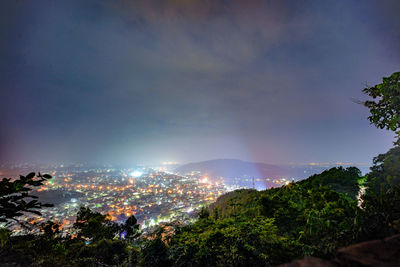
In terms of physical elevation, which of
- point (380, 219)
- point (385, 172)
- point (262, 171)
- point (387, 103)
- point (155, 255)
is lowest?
point (262, 171)

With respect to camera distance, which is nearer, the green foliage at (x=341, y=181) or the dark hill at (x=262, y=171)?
the green foliage at (x=341, y=181)

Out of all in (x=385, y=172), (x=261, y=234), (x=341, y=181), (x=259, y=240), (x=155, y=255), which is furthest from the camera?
(x=341, y=181)

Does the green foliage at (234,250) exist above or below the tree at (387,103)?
below

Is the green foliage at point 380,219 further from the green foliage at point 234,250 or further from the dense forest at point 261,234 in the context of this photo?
the green foliage at point 234,250

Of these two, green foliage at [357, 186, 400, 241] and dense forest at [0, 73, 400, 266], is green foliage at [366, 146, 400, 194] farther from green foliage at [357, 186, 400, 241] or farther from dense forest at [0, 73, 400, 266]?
green foliage at [357, 186, 400, 241]

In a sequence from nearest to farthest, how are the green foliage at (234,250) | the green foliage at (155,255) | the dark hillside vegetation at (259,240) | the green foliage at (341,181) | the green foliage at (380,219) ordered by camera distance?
the green foliage at (380,219) < the dark hillside vegetation at (259,240) < the green foliage at (234,250) < the green foliage at (155,255) < the green foliage at (341,181)

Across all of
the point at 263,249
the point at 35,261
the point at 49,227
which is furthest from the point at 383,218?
the point at 49,227

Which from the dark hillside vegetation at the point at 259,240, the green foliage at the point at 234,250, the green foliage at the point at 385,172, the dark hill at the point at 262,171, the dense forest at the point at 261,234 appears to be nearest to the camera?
the dense forest at the point at 261,234

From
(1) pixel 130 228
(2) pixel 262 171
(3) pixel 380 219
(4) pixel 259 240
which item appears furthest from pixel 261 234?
(2) pixel 262 171

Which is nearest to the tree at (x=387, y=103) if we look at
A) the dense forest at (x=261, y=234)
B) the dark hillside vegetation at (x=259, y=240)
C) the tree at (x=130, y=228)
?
the dense forest at (x=261, y=234)

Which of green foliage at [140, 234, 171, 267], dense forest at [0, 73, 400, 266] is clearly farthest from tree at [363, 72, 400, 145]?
green foliage at [140, 234, 171, 267]

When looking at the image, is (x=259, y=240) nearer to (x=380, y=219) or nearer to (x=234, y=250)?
(x=234, y=250)
